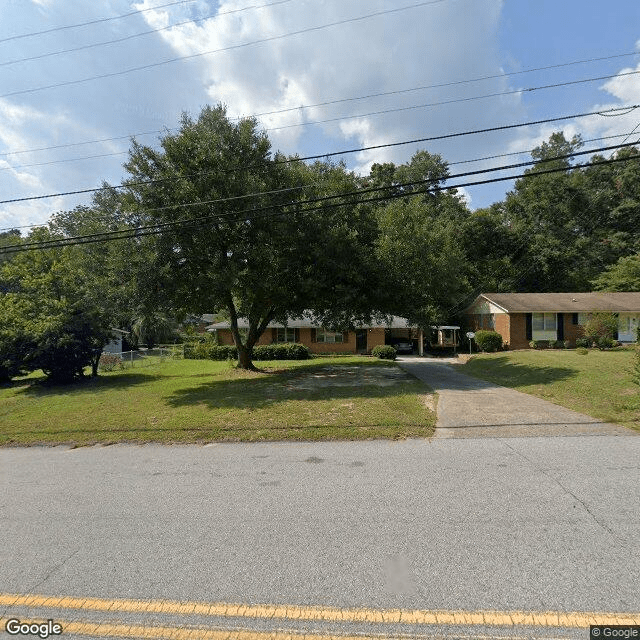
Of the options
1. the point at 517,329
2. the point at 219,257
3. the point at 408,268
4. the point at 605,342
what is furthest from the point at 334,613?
the point at 517,329

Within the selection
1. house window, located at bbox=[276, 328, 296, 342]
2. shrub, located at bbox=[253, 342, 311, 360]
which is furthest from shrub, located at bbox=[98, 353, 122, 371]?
house window, located at bbox=[276, 328, 296, 342]

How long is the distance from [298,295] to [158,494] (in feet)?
38.4

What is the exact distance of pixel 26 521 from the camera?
15.1 feet

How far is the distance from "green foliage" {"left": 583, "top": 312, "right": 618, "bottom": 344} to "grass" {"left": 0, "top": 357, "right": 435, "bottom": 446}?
15951 millimetres

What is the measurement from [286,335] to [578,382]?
24432mm

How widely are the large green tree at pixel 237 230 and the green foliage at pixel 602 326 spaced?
55.2 feet

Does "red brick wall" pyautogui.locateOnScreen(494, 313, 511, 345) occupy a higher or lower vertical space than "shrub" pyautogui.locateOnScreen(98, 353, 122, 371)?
higher

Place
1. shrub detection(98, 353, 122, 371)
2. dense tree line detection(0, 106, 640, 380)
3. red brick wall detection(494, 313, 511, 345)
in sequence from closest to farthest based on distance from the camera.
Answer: dense tree line detection(0, 106, 640, 380) → shrub detection(98, 353, 122, 371) → red brick wall detection(494, 313, 511, 345)

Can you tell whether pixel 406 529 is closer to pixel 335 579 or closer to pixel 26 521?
pixel 335 579

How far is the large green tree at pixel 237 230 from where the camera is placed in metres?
13.9

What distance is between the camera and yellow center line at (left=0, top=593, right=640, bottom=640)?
272 cm

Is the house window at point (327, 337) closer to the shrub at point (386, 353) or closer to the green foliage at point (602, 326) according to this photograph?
the shrub at point (386, 353)

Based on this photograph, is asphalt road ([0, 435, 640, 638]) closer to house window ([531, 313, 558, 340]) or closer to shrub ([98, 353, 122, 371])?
shrub ([98, 353, 122, 371])

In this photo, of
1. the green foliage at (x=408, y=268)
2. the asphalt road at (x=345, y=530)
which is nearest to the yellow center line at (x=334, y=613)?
the asphalt road at (x=345, y=530)
